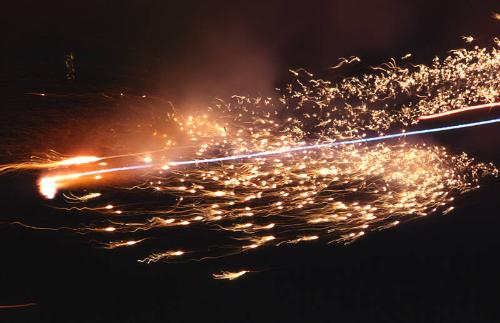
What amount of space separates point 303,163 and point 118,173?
7.16ft

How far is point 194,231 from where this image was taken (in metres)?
4.21

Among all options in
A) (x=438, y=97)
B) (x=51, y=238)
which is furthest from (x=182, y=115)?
(x=438, y=97)

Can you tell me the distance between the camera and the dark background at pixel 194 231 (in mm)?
3570

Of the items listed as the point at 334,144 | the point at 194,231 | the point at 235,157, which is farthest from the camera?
the point at 334,144

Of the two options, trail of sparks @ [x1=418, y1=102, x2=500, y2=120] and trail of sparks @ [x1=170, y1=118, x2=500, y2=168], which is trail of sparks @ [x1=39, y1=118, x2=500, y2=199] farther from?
trail of sparks @ [x1=418, y1=102, x2=500, y2=120]

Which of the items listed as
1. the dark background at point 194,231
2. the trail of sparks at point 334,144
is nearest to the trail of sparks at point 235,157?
the trail of sparks at point 334,144

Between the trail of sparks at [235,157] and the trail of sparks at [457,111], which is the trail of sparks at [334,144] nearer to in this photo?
the trail of sparks at [235,157]

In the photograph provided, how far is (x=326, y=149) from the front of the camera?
5746 mm

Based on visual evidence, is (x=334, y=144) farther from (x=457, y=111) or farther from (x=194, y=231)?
(x=194, y=231)

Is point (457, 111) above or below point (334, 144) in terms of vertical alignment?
above

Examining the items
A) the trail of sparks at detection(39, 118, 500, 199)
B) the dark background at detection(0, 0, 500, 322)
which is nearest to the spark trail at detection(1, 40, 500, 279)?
the trail of sparks at detection(39, 118, 500, 199)

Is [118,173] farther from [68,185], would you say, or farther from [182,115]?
[182,115]

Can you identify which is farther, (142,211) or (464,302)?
(142,211)

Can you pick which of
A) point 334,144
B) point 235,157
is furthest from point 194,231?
point 334,144
